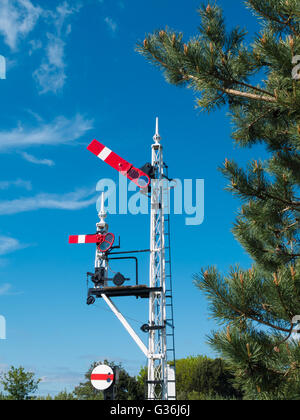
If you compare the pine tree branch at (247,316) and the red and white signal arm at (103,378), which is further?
the red and white signal arm at (103,378)

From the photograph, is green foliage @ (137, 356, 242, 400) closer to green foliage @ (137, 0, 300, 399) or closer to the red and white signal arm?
the red and white signal arm

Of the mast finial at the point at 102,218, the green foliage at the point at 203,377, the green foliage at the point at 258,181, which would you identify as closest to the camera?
the green foliage at the point at 258,181

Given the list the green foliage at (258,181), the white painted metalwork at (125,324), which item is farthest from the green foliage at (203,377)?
the green foliage at (258,181)

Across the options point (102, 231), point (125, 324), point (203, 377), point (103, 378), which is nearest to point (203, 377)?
point (203, 377)

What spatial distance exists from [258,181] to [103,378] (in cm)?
541

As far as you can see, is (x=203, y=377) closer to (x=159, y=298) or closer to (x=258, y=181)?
(x=159, y=298)

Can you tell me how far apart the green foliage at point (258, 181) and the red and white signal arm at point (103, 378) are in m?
4.24

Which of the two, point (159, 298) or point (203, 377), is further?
point (203, 377)

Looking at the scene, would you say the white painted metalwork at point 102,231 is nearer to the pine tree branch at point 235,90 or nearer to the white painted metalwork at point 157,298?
the white painted metalwork at point 157,298

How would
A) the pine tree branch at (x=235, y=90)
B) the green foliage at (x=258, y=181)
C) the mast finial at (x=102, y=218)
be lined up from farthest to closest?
the mast finial at (x=102, y=218), the pine tree branch at (x=235, y=90), the green foliage at (x=258, y=181)

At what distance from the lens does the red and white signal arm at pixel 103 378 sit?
845cm

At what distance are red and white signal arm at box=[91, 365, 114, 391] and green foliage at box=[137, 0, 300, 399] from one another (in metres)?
4.24

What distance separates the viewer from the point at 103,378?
27.9 feet
